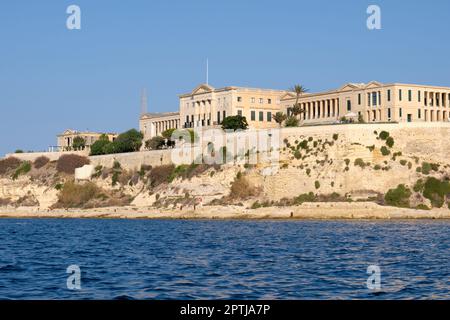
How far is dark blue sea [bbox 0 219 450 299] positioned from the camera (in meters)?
20.4

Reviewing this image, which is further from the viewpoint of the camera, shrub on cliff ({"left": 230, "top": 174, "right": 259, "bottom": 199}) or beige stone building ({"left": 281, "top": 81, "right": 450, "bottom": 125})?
beige stone building ({"left": 281, "top": 81, "right": 450, "bottom": 125})

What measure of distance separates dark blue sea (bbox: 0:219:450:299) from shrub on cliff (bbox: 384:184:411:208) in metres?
26.7

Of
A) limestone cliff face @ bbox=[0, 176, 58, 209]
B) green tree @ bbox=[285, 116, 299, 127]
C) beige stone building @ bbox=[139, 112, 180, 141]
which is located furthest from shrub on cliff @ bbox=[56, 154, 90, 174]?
green tree @ bbox=[285, 116, 299, 127]

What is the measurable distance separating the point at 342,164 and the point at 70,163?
42.6 m

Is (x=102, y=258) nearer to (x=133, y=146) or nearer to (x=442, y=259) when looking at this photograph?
(x=442, y=259)

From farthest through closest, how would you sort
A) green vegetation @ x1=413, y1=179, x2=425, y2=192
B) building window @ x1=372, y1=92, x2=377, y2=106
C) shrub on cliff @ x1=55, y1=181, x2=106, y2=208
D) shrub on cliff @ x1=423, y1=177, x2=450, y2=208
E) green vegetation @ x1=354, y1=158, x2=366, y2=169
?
shrub on cliff @ x1=55, y1=181, x2=106, y2=208 < building window @ x1=372, y1=92, x2=377, y2=106 < green vegetation @ x1=354, y1=158, x2=366, y2=169 < green vegetation @ x1=413, y1=179, x2=425, y2=192 < shrub on cliff @ x1=423, y1=177, x2=450, y2=208

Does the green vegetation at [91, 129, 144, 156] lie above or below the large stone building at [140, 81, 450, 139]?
below

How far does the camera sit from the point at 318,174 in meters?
77.8

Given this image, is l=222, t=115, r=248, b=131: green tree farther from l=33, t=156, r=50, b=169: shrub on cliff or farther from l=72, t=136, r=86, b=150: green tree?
l=72, t=136, r=86, b=150: green tree

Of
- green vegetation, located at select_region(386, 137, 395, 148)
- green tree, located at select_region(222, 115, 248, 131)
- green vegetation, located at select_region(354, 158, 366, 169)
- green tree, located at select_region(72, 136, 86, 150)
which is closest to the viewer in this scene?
green vegetation, located at select_region(354, 158, 366, 169)

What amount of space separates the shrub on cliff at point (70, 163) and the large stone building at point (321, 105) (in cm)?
1583

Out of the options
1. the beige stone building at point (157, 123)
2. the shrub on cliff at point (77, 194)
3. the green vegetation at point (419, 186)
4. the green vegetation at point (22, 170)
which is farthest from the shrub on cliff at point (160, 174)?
the green vegetation at point (419, 186)

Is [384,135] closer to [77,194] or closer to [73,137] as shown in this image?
[77,194]

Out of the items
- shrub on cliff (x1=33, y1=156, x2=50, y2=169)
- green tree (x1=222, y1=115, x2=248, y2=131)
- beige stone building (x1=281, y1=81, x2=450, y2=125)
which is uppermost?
beige stone building (x1=281, y1=81, x2=450, y2=125)
